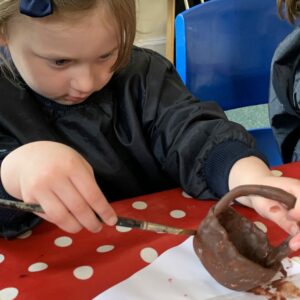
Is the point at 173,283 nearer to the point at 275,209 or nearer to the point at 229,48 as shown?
the point at 275,209

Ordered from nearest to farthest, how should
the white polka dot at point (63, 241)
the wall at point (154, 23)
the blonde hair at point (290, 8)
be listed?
the white polka dot at point (63, 241), the blonde hair at point (290, 8), the wall at point (154, 23)

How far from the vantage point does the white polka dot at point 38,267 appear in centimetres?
51

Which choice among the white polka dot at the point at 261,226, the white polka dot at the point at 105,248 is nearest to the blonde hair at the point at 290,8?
the white polka dot at the point at 261,226

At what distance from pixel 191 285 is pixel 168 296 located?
0.10ft

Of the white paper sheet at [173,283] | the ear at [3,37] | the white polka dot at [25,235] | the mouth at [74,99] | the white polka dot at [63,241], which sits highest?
the ear at [3,37]

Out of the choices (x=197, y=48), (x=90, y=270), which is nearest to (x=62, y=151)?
(x=90, y=270)

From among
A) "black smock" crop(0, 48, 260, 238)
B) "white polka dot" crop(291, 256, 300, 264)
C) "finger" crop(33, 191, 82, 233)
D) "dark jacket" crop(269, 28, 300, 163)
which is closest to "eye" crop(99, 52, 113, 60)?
"black smock" crop(0, 48, 260, 238)

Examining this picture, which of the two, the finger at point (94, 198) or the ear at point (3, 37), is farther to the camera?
the ear at point (3, 37)

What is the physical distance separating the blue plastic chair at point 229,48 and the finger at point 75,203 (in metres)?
0.54

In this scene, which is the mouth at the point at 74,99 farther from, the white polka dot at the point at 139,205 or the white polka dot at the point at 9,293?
the white polka dot at the point at 9,293

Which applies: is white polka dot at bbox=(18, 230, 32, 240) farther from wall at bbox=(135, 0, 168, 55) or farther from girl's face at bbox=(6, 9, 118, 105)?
wall at bbox=(135, 0, 168, 55)

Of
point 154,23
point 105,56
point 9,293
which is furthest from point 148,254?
point 154,23

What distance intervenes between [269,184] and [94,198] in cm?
20

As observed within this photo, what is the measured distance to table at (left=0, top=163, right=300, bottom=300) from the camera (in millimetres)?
487
